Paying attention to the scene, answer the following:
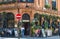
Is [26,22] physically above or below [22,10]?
below

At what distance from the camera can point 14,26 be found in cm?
3147

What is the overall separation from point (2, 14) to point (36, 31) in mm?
6072

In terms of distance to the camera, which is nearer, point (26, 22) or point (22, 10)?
point (22, 10)

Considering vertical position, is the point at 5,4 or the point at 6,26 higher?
the point at 5,4

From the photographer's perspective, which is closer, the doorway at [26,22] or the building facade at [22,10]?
the building facade at [22,10]

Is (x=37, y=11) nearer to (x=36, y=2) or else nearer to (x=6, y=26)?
(x=36, y=2)

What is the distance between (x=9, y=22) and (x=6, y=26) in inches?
29.8

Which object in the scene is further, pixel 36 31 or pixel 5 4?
pixel 5 4

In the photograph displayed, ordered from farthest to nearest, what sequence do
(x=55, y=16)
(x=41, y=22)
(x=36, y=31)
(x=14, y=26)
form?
(x=55, y=16)
(x=41, y=22)
(x=14, y=26)
(x=36, y=31)

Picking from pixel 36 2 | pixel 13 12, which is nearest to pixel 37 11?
pixel 36 2

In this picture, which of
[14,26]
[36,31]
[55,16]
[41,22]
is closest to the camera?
[36,31]

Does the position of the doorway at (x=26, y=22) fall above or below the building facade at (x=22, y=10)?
below

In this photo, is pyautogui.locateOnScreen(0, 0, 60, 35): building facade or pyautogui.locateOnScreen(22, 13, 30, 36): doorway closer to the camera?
pyautogui.locateOnScreen(0, 0, 60, 35): building facade

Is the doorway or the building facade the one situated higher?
the building facade
